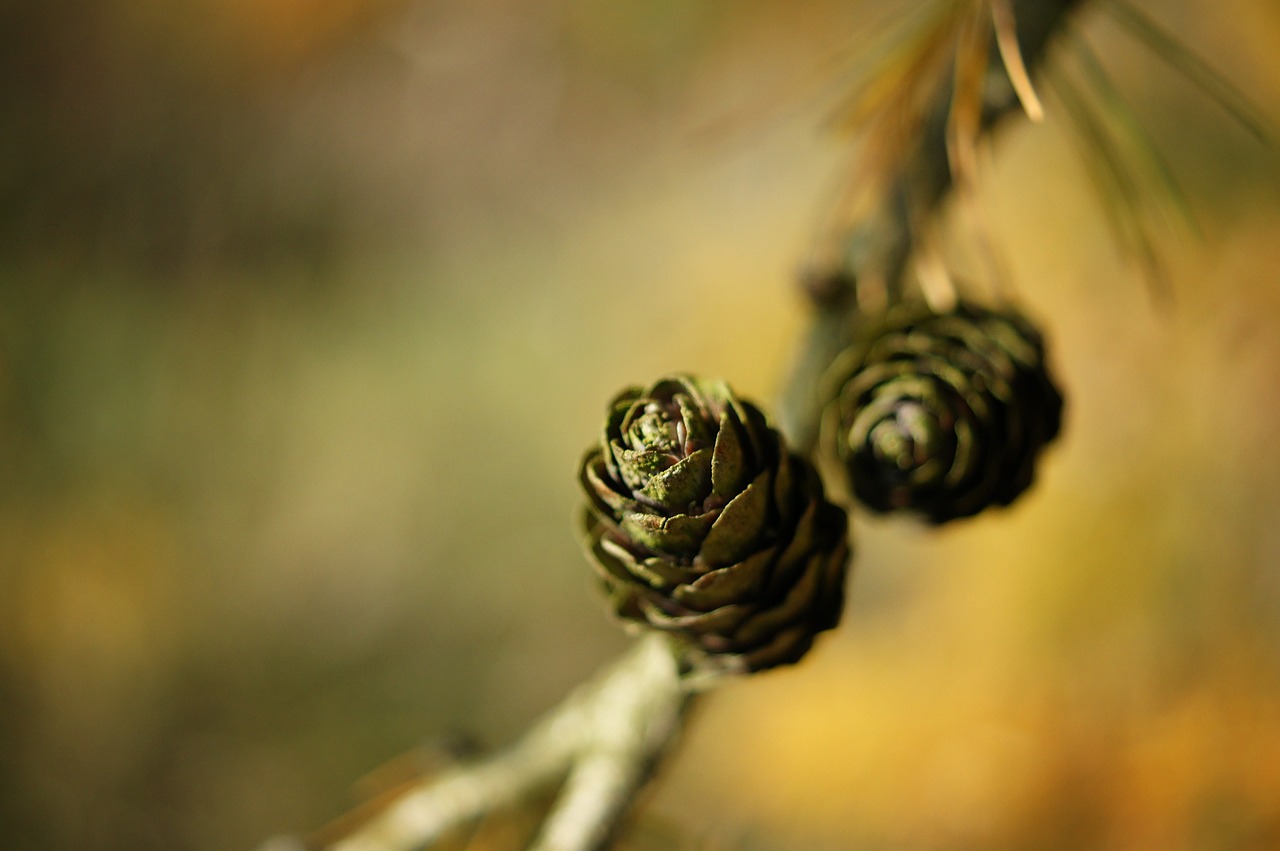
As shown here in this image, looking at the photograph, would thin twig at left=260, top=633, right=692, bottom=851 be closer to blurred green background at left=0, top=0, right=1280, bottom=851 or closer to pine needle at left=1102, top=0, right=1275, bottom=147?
pine needle at left=1102, top=0, right=1275, bottom=147

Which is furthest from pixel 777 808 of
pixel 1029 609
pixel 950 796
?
pixel 1029 609

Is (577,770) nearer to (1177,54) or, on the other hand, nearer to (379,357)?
(1177,54)

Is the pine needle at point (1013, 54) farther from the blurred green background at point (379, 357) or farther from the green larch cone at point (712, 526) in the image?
the blurred green background at point (379, 357)

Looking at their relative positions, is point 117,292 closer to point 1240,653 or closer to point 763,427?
point 763,427

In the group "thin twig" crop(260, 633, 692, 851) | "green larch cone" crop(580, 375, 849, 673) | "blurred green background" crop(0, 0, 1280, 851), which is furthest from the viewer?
"blurred green background" crop(0, 0, 1280, 851)

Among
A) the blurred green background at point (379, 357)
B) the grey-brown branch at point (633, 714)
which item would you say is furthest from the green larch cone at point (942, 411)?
the blurred green background at point (379, 357)

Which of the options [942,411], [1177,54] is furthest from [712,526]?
[1177,54]

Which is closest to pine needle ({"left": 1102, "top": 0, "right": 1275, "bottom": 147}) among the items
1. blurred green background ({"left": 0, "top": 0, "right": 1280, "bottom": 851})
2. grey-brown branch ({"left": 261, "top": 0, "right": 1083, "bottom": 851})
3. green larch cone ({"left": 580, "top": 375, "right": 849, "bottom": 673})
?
grey-brown branch ({"left": 261, "top": 0, "right": 1083, "bottom": 851})
